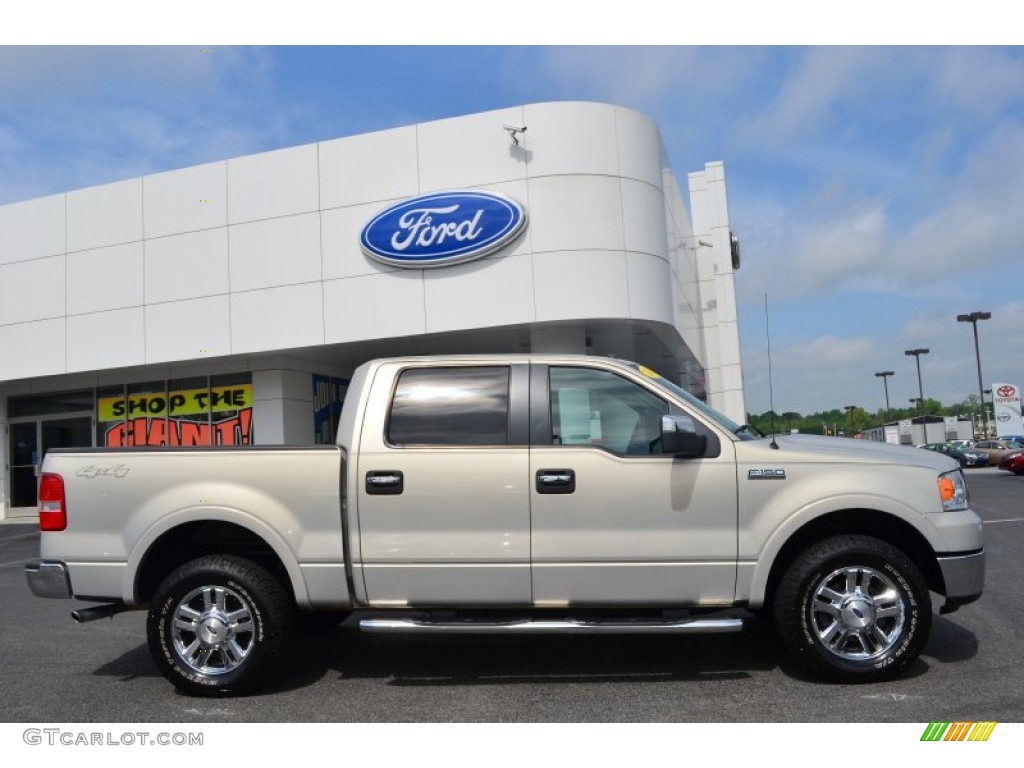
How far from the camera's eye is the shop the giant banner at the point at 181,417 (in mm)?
18844

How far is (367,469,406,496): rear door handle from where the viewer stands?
4.88m

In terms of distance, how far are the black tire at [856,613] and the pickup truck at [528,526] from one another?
11 millimetres

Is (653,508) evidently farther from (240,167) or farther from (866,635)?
(240,167)

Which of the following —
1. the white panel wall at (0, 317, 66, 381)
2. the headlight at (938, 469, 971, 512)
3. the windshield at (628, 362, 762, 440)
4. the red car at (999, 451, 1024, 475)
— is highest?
the white panel wall at (0, 317, 66, 381)

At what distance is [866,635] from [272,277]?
1448 centimetres

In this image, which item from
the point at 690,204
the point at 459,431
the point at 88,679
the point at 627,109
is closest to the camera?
the point at 459,431

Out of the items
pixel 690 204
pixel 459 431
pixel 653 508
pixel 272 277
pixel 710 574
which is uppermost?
pixel 690 204

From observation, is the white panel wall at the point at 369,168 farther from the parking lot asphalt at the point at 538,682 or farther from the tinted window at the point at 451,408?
the tinted window at the point at 451,408

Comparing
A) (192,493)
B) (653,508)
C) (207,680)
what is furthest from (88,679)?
(653,508)

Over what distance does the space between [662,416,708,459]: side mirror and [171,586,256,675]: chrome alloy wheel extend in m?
2.66

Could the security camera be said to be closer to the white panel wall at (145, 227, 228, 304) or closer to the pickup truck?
the white panel wall at (145, 227, 228, 304)

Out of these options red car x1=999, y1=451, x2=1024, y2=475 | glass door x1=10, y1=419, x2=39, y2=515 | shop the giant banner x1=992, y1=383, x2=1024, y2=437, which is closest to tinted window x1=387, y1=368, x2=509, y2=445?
glass door x1=10, y1=419, x2=39, y2=515

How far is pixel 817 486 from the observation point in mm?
4793

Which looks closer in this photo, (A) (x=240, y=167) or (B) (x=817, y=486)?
(B) (x=817, y=486)
